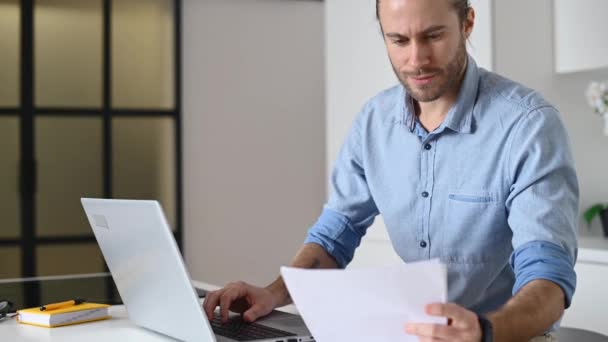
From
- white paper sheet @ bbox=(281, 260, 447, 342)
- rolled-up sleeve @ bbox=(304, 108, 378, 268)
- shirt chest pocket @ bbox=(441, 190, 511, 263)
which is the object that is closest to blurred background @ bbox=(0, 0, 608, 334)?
rolled-up sleeve @ bbox=(304, 108, 378, 268)

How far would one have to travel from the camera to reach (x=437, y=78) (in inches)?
68.5

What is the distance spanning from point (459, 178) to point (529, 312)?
46cm

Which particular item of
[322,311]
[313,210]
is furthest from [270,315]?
[313,210]

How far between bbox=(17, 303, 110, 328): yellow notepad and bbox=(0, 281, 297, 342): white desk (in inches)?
0.7

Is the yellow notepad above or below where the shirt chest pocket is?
below

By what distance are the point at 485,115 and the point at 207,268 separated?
355 centimetres

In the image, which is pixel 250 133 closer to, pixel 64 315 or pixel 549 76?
pixel 549 76

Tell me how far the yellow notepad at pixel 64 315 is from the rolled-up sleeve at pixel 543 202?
2.92 ft

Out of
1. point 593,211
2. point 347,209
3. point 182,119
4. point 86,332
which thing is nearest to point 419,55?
point 347,209

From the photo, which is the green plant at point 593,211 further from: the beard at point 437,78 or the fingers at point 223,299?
the fingers at point 223,299

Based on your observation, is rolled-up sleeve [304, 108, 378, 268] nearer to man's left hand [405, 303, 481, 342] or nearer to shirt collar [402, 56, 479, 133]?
shirt collar [402, 56, 479, 133]

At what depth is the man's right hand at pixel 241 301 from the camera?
5.79 feet

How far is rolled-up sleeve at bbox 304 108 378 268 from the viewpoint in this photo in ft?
6.78

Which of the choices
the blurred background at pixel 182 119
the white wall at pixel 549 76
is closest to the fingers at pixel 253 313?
the white wall at pixel 549 76
